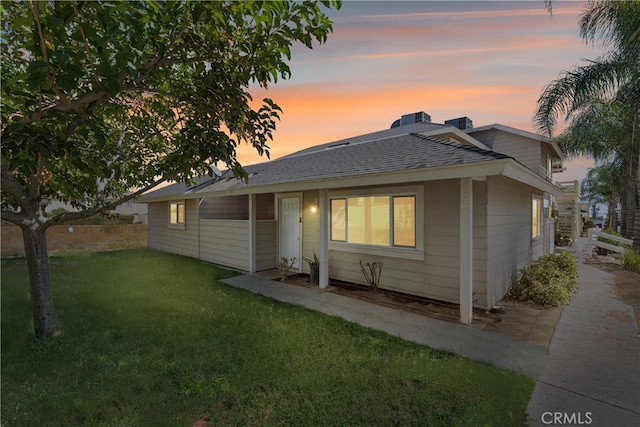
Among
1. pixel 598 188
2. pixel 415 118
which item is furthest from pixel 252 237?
pixel 598 188

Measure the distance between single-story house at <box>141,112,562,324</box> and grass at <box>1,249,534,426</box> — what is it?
2090mm

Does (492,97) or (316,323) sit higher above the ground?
(492,97)

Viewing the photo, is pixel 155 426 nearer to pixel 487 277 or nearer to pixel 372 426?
pixel 372 426

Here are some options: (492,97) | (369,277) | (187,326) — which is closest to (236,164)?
(187,326)

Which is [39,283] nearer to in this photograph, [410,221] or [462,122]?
[410,221]

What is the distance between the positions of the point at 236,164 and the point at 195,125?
0.88 m

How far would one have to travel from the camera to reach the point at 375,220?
23.1ft

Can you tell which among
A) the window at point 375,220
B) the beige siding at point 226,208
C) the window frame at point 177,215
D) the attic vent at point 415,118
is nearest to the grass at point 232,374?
the window at point 375,220

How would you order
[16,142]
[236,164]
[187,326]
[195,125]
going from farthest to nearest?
[187,326] → [195,125] → [236,164] → [16,142]

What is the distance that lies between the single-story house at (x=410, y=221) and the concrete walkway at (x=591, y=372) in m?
1.37

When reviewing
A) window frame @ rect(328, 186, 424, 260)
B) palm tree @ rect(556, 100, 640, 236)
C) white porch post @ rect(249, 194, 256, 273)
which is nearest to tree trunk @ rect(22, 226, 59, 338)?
white porch post @ rect(249, 194, 256, 273)

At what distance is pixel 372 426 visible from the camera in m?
2.63

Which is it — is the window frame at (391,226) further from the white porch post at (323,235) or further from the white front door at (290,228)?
the white front door at (290,228)

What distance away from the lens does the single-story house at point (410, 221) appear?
5.21 meters
